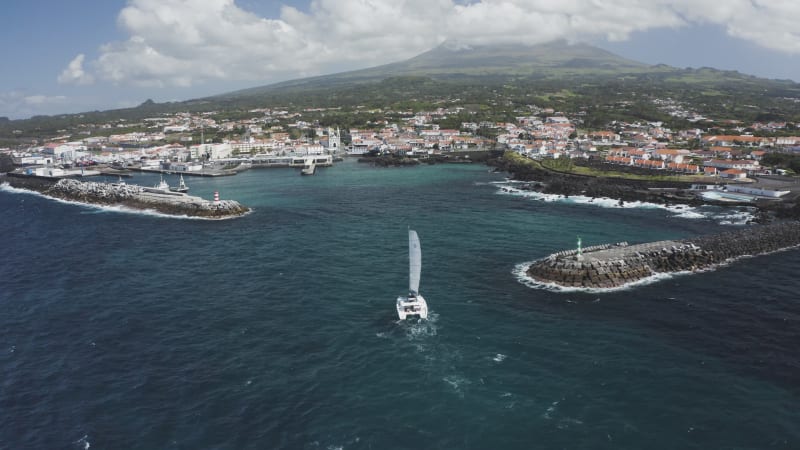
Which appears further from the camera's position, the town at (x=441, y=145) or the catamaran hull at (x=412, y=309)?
the town at (x=441, y=145)

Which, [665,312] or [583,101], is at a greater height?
[583,101]

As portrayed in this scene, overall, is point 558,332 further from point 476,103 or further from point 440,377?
point 476,103

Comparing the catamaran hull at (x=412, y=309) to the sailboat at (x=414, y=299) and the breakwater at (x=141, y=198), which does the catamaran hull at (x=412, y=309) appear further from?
the breakwater at (x=141, y=198)

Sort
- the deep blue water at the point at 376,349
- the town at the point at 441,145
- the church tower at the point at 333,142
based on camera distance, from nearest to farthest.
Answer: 1. the deep blue water at the point at 376,349
2. the town at the point at 441,145
3. the church tower at the point at 333,142

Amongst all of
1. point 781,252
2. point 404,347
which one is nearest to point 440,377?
point 404,347

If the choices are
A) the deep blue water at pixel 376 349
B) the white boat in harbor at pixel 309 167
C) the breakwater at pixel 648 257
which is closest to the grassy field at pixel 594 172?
the deep blue water at pixel 376 349

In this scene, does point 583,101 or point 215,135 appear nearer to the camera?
point 215,135

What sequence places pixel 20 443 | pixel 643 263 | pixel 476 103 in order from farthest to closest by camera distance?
pixel 476 103 → pixel 643 263 → pixel 20 443
